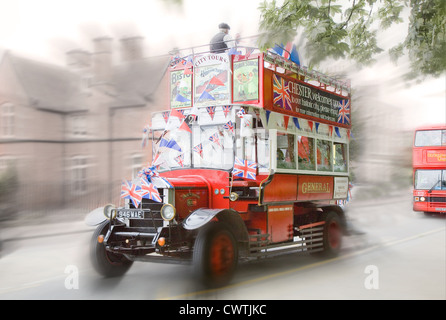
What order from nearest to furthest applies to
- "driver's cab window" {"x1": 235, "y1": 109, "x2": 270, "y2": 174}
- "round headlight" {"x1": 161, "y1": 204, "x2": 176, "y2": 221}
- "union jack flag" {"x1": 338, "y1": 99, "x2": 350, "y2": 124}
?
"round headlight" {"x1": 161, "y1": 204, "x2": 176, "y2": 221}, "driver's cab window" {"x1": 235, "y1": 109, "x2": 270, "y2": 174}, "union jack flag" {"x1": 338, "y1": 99, "x2": 350, "y2": 124}

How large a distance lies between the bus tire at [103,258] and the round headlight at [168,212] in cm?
105

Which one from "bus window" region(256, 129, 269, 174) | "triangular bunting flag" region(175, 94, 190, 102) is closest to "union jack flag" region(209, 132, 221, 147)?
"bus window" region(256, 129, 269, 174)

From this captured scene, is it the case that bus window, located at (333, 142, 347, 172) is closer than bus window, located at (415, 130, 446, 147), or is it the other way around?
bus window, located at (333, 142, 347, 172)

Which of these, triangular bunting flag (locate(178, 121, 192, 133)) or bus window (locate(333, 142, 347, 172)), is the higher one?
triangular bunting flag (locate(178, 121, 192, 133))

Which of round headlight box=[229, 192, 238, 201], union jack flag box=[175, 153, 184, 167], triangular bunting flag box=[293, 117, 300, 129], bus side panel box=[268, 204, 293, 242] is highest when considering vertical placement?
triangular bunting flag box=[293, 117, 300, 129]

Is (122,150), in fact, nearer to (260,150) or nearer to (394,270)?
(260,150)

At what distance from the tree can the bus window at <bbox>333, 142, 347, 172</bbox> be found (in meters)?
2.51

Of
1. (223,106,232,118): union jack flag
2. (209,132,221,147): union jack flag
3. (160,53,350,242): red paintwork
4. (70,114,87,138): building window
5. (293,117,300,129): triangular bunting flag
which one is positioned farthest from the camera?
(293,117,300,129): triangular bunting flag

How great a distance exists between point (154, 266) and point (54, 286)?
1899 mm

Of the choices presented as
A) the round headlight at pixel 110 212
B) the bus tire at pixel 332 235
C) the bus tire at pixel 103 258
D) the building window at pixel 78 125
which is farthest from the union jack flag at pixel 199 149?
the building window at pixel 78 125

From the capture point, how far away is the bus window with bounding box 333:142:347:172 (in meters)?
9.56

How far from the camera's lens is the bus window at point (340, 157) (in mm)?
9564

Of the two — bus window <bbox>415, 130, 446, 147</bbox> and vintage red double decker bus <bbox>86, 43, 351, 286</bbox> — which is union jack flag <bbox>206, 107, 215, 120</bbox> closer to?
vintage red double decker bus <bbox>86, 43, 351, 286</bbox>
